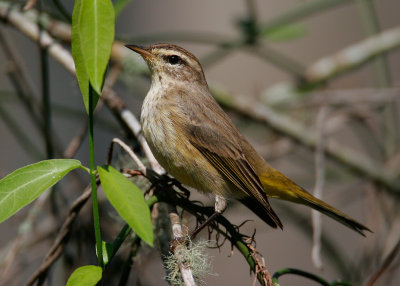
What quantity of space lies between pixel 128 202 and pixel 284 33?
3.14 metres

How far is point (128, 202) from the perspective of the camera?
1424 mm

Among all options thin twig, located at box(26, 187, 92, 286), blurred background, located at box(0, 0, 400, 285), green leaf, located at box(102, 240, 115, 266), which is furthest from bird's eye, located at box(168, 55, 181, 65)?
green leaf, located at box(102, 240, 115, 266)

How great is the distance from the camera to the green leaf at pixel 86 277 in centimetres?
153

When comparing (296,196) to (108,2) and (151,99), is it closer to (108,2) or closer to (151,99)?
(151,99)

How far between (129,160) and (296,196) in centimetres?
110

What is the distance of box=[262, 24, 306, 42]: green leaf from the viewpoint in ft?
13.8

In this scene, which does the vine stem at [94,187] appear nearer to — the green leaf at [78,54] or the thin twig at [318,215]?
the green leaf at [78,54]

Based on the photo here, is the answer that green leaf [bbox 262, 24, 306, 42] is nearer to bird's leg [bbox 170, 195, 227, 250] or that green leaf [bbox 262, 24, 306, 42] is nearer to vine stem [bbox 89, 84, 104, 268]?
bird's leg [bbox 170, 195, 227, 250]

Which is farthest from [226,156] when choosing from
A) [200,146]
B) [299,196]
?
[299,196]

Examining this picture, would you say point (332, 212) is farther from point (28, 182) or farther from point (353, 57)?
point (28, 182)

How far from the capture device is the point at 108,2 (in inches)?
56.6

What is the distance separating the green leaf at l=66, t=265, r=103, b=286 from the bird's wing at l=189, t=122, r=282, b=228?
1617 millimetres

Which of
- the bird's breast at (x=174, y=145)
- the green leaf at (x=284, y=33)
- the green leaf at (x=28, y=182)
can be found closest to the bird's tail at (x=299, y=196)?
the bird's breast at (x=174, y=145)

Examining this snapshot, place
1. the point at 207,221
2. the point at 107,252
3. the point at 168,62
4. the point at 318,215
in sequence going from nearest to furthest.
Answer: the point at 107,252 < the point at 207,221 < the point at 318,215 < the point at 168,62
